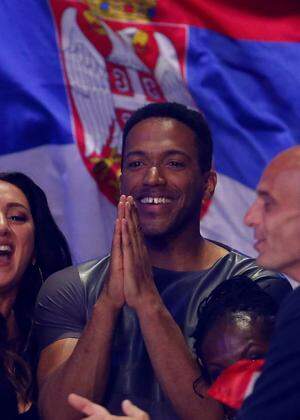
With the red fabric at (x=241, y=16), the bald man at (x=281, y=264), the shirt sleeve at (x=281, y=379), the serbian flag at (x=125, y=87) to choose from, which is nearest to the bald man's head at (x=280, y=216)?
the bald man at (x=281, y=264)

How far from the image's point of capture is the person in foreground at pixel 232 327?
2779 mm

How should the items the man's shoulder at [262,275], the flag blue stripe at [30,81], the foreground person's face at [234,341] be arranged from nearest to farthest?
1. the foreground person's face at [234,341]
2. the man's shoulder at [262,275]
3. the flag blue stripe at [30,81]

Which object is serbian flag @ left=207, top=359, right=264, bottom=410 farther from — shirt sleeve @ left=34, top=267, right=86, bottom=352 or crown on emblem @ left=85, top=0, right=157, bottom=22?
crown on emblem @ left=85, top=0, right=157, bottom=22

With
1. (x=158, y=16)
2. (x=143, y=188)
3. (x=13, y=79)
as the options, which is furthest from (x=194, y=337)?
(x=158, y=16)

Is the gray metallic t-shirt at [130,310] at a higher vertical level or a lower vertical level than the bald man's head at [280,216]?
lower

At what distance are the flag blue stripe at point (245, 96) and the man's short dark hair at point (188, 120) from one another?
1.15 metres

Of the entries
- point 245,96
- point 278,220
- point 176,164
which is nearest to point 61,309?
point 176,164

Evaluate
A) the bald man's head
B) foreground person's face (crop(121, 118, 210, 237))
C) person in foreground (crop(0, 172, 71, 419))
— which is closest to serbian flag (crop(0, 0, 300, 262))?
person in foreground (crop(0, 172, 71, 419))

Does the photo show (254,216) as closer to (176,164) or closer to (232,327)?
(232,327)

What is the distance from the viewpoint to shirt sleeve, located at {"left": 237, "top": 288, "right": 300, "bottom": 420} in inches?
78.7

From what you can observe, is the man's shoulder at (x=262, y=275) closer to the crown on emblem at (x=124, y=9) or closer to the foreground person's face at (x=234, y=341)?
the foreground person's face at (x=234, y=341)

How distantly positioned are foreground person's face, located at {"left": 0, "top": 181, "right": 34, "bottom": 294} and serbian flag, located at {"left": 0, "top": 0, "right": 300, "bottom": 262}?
2.29ft

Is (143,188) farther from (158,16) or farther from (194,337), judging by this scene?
(158,16)

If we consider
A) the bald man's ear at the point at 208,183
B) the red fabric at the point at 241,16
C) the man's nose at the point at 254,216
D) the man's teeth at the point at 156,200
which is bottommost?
the man's nose at the point at 254,216
